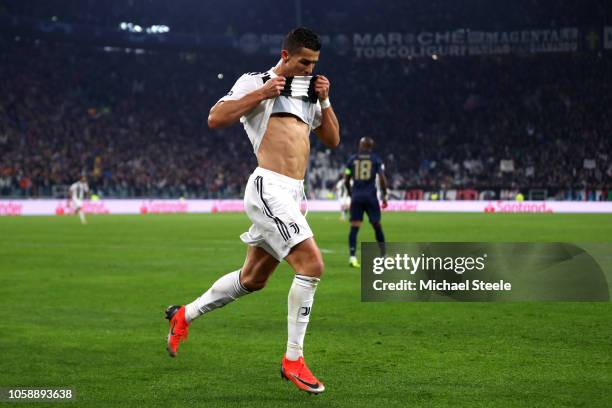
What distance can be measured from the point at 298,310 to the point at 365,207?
9826mm

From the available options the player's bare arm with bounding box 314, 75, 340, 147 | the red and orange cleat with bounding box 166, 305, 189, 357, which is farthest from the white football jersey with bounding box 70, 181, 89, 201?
the player's bare arm with bounding box 314, 75, 340, 147

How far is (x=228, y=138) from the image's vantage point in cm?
6016

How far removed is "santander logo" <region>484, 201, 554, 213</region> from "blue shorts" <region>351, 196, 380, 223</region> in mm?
29179

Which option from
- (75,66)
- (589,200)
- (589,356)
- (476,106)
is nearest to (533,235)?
(589,356)

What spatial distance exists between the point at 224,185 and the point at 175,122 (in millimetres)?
9107

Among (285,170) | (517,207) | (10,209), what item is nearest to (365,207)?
(285,170)

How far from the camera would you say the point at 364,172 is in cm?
1565

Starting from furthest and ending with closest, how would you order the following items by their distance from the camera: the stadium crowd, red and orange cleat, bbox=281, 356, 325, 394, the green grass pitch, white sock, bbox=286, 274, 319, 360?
the stadium crowd, white sock, bbox=286, 274, 319, 360, the green grass pitch, red and orange cleat, bbox=281, 356, 325, 394

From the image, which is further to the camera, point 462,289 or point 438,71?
point 438,71

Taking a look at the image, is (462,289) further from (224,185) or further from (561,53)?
(561,53)

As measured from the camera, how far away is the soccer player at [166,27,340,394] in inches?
239

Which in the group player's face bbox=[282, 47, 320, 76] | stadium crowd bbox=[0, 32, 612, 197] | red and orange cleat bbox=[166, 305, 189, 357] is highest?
stadium crowd bbox=[0, 32, 612, 197]

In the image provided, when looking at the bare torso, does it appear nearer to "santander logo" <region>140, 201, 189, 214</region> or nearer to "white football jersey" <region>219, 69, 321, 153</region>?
"white football jersey" <region>219, 69, 321, 153</region>

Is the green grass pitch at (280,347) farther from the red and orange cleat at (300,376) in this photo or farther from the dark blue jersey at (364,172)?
the dark blue jersey at (364,172)
